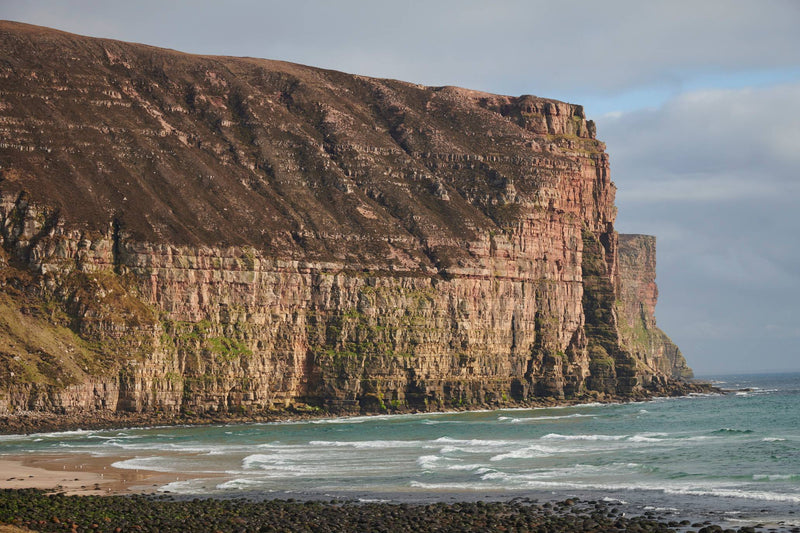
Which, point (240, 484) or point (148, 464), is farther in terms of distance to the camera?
point (148, 464)

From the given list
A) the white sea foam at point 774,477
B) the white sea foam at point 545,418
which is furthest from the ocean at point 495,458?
the white sea foam at point 545,418

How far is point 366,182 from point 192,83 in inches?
1171

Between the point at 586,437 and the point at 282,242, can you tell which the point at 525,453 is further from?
the point at 282,242

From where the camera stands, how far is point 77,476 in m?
55.6

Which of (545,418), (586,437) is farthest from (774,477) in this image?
(545,418)

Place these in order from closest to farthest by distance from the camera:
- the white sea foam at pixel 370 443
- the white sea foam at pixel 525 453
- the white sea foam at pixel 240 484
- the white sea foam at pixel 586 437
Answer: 1. the white sea foam at pixel 240 484
2. the white sea foam at pixel 525 453
3. the white sea foam at pixel 370 443
4. the white sea foam at pixel 586 437

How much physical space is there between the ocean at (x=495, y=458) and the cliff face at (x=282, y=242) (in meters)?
11.0

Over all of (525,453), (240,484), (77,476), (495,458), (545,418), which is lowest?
(240,484)

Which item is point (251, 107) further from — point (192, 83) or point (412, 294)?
point (412, 294)

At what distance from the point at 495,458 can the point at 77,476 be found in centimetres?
2521

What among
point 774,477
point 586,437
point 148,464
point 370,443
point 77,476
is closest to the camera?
point 774,477

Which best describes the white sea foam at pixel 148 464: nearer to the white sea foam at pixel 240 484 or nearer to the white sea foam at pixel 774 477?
the white sea foam at pixel 240 484

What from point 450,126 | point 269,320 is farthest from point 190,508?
point 450,126

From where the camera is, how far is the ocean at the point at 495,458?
156 ft
